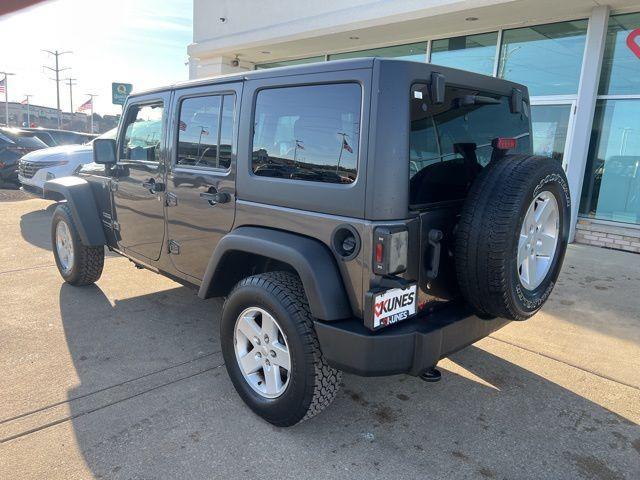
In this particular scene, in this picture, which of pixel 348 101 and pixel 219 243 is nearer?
pixel 348 101

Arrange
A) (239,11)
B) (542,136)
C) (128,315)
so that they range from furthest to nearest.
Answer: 1. (239,11)
2. (542,136)
3. (128,315)

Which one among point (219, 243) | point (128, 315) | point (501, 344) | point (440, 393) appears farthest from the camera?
point (128, 315)

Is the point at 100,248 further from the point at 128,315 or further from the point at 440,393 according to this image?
the point at 440,393

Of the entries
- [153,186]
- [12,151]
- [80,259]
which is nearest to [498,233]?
[153,186]

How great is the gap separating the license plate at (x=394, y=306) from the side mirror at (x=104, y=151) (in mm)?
2871

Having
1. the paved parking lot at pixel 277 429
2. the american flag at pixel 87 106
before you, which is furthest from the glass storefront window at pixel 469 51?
the american flag at pixel 87 106

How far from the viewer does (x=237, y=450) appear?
7.75 ft

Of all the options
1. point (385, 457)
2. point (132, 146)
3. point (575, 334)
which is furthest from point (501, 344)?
point (132, 146)

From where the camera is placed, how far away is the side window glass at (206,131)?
291 centimetres

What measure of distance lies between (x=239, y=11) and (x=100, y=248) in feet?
30.9

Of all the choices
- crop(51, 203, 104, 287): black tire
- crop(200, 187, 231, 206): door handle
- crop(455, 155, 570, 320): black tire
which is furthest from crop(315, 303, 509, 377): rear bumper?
crop(51, 203, 104, 287): black tire

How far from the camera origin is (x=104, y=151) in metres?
3.89

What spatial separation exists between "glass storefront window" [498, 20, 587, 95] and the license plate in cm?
689

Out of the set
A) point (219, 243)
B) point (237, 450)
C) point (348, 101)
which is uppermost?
point (348, 101)
